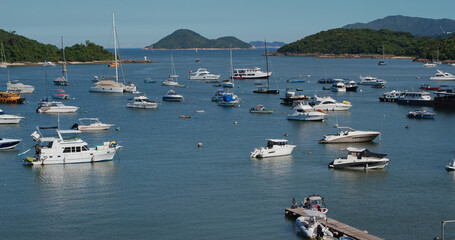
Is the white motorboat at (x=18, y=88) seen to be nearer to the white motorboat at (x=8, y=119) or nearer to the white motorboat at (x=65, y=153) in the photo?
the white motorboat at (x=8, y=119)

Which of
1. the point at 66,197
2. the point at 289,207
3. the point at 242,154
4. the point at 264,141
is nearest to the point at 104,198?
the point at 66,197

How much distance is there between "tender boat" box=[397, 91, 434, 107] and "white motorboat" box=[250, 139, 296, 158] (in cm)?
4993

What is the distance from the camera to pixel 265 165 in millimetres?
51062

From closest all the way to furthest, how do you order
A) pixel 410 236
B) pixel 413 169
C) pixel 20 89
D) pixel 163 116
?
1. pixel 410 236
2. pixel 413 169
3. pixel 163 116
4. pixel 20 89

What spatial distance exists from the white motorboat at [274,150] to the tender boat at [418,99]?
4993 centimetres

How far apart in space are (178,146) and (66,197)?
1961 centimetres

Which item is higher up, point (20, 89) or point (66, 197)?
point (20, 89)

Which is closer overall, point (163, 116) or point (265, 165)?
point (265, 165)

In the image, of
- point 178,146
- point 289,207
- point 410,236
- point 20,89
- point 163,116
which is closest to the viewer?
point 410,236

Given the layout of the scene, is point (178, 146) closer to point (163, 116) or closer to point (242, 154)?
point (242, 154)

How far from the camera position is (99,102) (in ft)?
344

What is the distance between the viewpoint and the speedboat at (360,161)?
48.9 metres

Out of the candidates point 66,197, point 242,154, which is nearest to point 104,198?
point 66,197

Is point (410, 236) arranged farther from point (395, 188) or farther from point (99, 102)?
point (99, 102)
